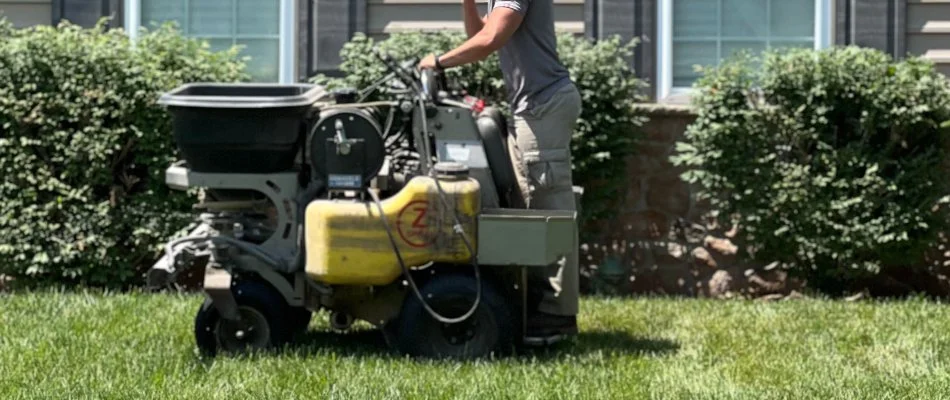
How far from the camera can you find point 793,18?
8.84 m

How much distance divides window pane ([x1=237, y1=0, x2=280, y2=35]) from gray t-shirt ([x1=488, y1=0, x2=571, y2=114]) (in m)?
3.20

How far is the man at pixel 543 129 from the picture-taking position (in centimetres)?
593

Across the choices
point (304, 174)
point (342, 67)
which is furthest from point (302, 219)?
point (342, 67)

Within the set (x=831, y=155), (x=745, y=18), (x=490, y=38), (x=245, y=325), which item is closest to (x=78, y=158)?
(x=245, y=325)

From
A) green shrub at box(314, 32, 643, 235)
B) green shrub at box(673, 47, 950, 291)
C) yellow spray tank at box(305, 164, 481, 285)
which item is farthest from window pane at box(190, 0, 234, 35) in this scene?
yellow spray tank at box(305, 164, 481, 285)

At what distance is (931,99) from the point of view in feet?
26.4

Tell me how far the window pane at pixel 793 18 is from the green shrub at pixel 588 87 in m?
1.01

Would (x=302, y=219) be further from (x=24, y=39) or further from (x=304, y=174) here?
(x=24, y=39)

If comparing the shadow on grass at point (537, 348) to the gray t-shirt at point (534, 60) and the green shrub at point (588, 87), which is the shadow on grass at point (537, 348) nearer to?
the gray t-shirt at point (534, 60)

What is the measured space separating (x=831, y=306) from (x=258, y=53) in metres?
3.53

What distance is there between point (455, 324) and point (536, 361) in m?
0.33

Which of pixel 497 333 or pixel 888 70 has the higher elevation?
pixel 888 70

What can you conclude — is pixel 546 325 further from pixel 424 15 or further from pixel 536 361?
pixel 424 15

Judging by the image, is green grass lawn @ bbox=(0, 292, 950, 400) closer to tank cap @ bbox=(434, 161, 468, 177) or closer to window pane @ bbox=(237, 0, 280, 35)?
tank cap @ bbox=(434, 161, 468, 177)
